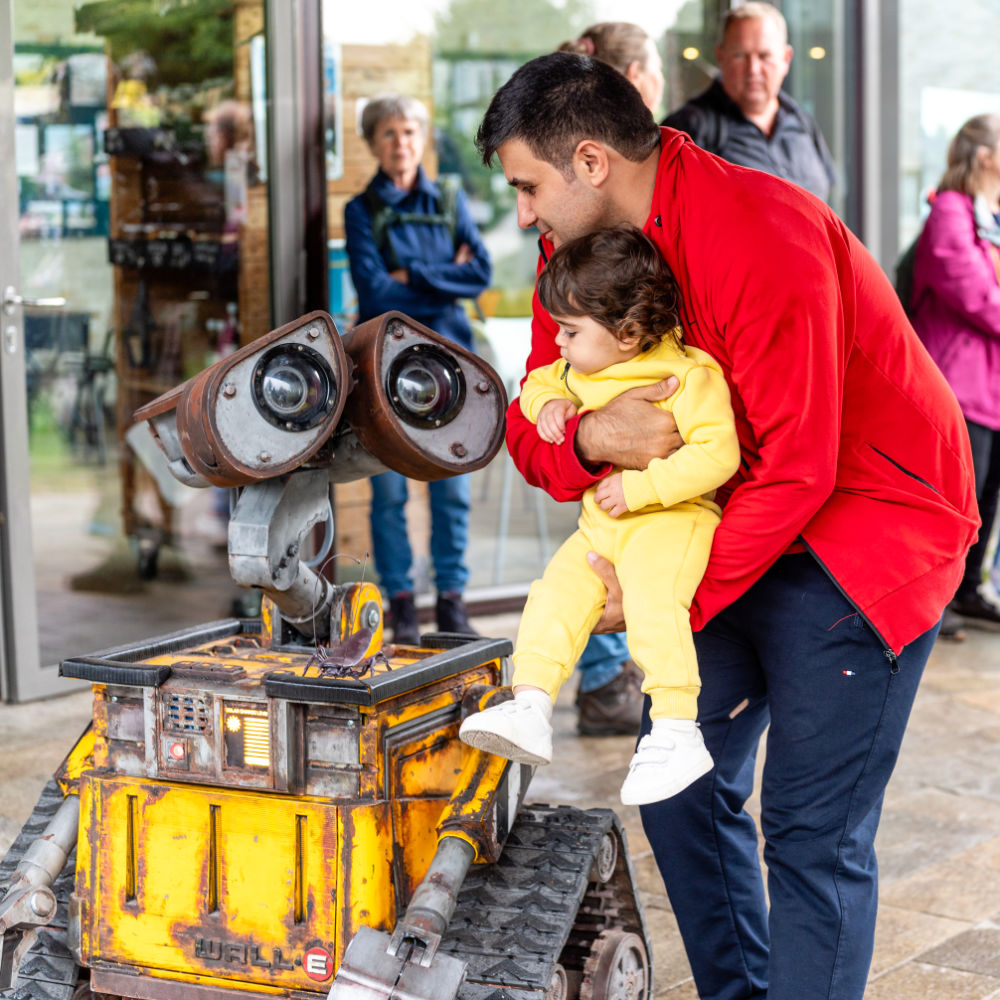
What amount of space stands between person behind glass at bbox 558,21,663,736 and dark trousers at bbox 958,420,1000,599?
5.28 feet

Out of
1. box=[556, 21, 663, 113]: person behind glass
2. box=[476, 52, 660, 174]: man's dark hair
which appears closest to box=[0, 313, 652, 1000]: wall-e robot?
box=[476, 52, 660, 174]: man's dark hair

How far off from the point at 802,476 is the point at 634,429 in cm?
28

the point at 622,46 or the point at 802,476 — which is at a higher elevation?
the point at 622,46

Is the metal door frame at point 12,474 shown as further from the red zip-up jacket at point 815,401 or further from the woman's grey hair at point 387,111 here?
the red zip-up jacket at point 815,401

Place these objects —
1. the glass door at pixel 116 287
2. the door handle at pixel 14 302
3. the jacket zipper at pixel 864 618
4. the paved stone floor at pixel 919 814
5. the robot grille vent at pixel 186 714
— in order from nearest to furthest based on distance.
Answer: the jacket zipper at pixel 864 618, the robot grille vent at pixel 186 714, the paved stone floor at pixel 919 814, the door handle at pixel 14 302, the glass door at pixel 116 287

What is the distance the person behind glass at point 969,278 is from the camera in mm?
5133

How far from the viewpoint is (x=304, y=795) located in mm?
2094

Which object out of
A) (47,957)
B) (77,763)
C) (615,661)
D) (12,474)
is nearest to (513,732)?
(77,763)

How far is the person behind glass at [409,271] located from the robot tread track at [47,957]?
2.61 metres

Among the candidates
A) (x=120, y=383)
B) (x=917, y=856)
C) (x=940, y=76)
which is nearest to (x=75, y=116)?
(x=120, y=383)

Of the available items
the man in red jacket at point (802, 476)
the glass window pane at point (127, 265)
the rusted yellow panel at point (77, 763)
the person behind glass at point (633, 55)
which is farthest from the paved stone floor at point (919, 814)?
the person behind glass at point (633, 55)

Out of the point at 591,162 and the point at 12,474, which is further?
the point at 12,474

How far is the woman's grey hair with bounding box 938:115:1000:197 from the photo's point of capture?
203 inches

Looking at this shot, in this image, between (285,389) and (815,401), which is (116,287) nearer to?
(285,389)
